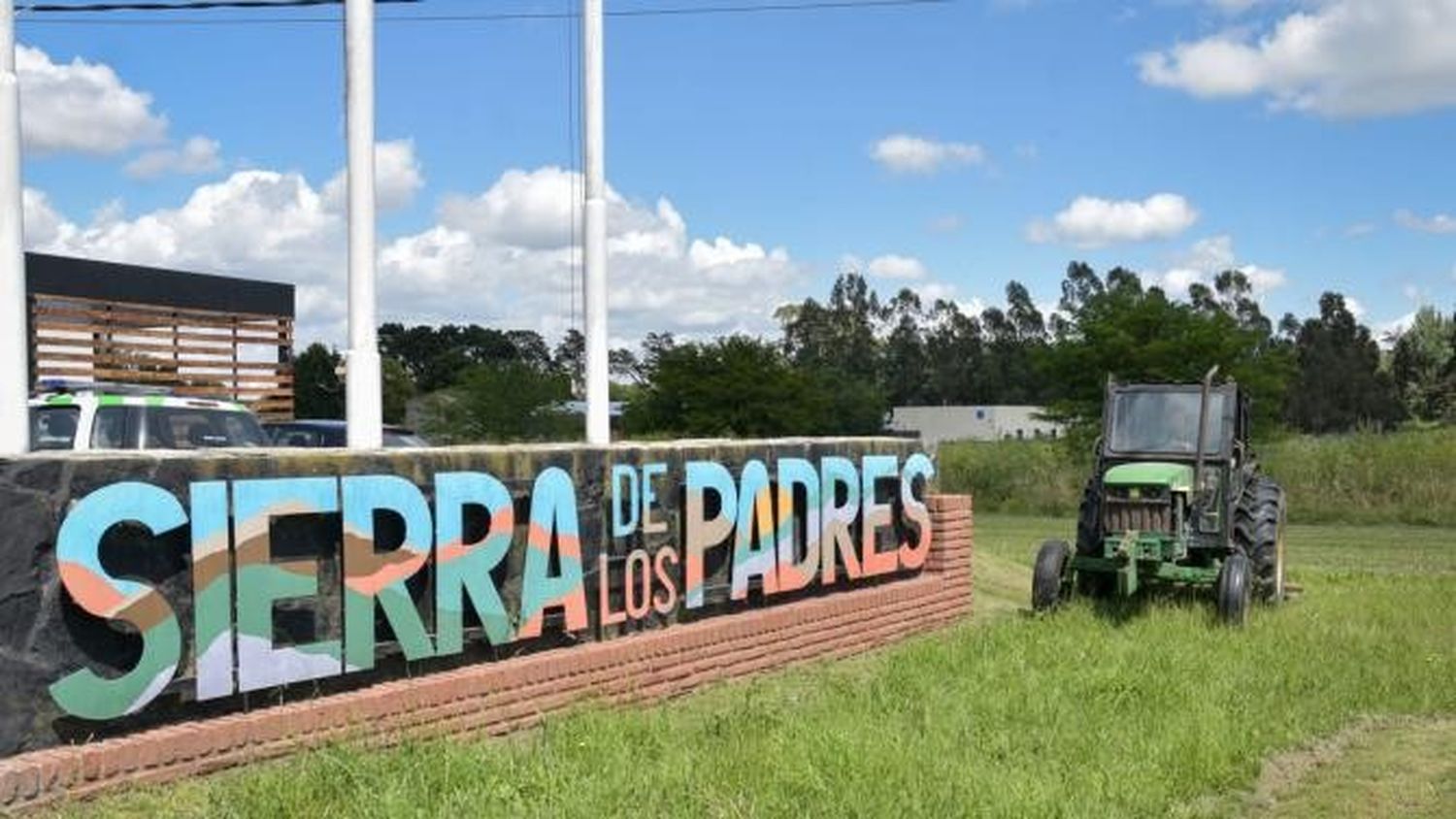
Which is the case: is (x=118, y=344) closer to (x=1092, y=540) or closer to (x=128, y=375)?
(x=128, y=375)

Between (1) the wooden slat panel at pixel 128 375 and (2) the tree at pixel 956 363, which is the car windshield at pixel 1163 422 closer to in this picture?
(1) the wooden slat panel at pixel 128 375

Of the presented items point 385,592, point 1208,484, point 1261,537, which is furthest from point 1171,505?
point 385,592

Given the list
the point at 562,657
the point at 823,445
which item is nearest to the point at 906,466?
the point at 823,445

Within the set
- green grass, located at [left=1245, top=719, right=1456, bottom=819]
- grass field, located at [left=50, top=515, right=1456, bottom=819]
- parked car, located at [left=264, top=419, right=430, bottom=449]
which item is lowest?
green grass, located at [left=1245, top=719, right=1456, bottom=819]

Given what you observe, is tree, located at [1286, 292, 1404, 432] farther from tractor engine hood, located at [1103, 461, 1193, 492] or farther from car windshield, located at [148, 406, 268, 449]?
car windshield, located at [148, 406, 268, 449]

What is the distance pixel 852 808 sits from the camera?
6.56 meters

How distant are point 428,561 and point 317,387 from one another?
232 feet

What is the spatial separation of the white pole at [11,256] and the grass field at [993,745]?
1907mm

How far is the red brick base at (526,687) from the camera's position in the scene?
21.9 feet

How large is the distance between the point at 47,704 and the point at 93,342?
62.3ft

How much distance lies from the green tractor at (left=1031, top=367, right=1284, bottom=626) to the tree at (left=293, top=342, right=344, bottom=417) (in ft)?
195

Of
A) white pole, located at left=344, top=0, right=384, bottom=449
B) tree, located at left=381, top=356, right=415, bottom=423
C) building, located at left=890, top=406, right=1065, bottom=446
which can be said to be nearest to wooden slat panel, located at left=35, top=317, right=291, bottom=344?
white pole, located at left=344, top=0, right=384, bottom=449

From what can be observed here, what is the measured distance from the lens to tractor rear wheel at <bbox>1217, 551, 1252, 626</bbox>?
13.4 meters

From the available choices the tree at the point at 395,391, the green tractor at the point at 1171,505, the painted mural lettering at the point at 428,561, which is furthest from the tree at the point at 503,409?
the tree at the point at 395,391
